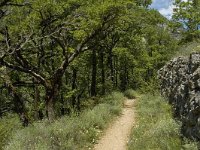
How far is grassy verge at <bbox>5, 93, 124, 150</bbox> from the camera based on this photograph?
33.9 feet

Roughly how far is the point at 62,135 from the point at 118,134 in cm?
313

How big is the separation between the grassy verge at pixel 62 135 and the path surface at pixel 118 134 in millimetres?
322

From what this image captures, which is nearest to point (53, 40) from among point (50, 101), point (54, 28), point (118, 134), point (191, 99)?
point (54, 28)

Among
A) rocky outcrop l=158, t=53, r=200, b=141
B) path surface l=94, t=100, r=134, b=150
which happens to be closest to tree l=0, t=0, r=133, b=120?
path surface l=94, t=100, r=134, b=150

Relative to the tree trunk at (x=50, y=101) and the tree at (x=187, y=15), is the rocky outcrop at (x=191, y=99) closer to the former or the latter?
the tree trunk at (x=50, y=101)

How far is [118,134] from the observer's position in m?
13.8

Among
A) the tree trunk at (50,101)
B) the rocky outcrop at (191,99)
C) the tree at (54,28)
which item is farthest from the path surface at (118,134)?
the rocky outcrop at (191,99)

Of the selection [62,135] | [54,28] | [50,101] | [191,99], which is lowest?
[62,135]

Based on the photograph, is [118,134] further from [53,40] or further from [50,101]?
[53,40]

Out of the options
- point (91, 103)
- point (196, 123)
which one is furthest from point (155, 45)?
point (196, 123)

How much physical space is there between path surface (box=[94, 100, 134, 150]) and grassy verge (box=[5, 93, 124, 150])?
0.32 meters

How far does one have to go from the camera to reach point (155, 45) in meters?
43.2

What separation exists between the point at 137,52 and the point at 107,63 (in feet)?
10.1

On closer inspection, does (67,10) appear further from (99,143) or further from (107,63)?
(107,63)
